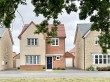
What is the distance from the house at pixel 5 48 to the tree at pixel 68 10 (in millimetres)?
38472

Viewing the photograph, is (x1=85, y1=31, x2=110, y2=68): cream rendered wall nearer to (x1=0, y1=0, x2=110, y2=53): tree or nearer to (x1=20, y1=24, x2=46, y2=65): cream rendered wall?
(x1=20, y1=24, x2=46, y2=65): cream rendered wall

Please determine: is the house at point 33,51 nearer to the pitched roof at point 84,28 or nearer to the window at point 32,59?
the window at point 32,59

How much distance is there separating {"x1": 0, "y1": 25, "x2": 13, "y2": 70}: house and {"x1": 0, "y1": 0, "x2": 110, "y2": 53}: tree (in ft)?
126

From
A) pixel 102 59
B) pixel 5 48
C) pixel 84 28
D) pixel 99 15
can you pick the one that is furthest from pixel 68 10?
pixel 5 48

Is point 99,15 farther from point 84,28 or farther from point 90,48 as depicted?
point 84,28

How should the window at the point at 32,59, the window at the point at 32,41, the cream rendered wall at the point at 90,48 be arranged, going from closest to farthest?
1. the cream rendered wall at the point at 90,48
2. the window at the point at 32,59
3. the window at the point at 32,41

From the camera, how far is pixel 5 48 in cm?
6625

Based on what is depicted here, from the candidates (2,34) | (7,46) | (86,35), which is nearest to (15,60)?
(7,46)

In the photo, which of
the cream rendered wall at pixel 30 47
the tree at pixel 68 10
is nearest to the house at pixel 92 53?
the cream rendered wall at pixel 30 47

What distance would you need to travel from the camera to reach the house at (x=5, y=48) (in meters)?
62.0

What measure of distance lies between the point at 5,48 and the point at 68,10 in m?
44.6

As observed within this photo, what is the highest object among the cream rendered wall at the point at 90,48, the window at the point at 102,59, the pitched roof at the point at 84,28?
the pitched roof at the point at 84,28

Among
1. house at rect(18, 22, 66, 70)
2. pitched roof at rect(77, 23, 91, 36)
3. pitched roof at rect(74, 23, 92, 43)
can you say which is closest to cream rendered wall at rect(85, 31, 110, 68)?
pitched roof at rect(74, 23, 92, 43)

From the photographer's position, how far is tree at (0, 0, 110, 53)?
67.4 feet
